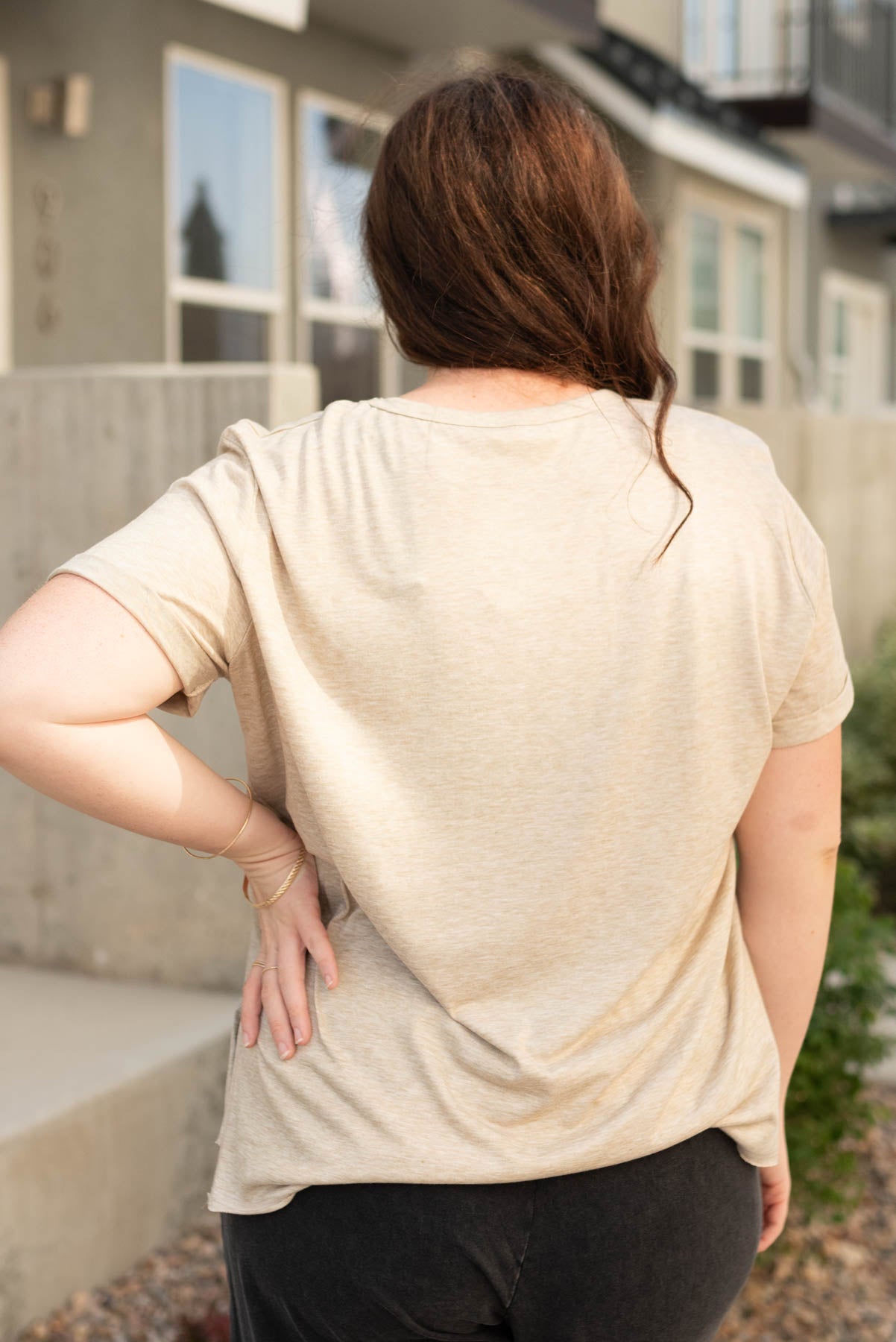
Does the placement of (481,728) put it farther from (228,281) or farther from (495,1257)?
(228,281)

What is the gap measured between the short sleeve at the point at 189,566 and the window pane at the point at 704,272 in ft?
42.0

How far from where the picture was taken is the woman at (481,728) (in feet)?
4.09

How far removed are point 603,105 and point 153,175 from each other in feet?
16.6

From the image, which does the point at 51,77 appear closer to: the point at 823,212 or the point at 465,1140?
the point at 465,1140

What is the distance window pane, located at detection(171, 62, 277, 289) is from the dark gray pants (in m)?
6.61

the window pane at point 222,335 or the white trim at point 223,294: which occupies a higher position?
the white trim at point 223,294

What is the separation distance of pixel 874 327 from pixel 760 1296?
57.0 feet

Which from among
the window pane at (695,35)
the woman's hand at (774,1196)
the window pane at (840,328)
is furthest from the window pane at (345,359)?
the window pane at (840,328)

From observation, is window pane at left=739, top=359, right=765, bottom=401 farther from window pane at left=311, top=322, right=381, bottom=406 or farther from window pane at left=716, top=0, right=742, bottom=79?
window pane at left=311, top=322, right=381, bottom=406

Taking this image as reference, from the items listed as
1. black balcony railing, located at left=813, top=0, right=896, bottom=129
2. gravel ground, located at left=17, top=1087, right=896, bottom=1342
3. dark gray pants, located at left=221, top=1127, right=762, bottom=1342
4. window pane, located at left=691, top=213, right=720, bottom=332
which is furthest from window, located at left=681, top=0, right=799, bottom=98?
dark gray pants, located at left=221, top=1127, right=762, bottom=1342

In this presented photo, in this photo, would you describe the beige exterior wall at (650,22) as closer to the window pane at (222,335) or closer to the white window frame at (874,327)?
the white window frame at (874,327)

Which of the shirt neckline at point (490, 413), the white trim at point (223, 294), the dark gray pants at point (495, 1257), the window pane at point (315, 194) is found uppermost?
the window pane at point (315, 194)

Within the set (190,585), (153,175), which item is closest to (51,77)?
(153,175)

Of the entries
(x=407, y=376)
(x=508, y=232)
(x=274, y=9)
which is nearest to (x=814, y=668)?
(x=508, y=232)
